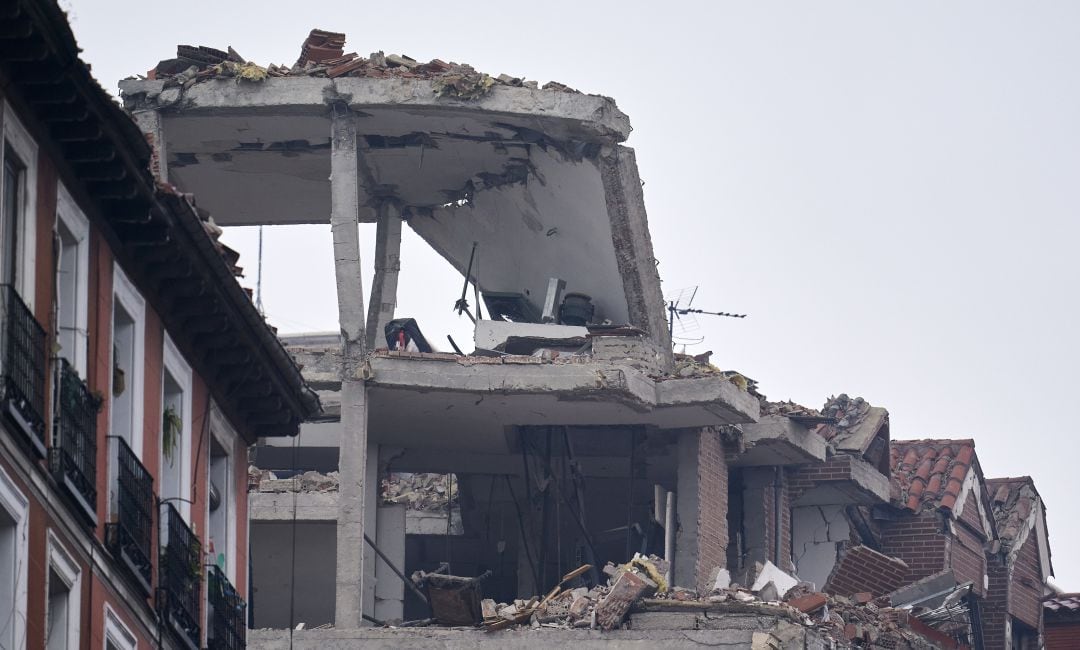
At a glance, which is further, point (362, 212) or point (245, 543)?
point (362, 212)

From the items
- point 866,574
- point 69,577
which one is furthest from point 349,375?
point 69,577

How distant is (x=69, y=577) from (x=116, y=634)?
1463 mm

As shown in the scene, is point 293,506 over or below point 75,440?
below

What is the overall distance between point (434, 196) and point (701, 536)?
7038 millimetres

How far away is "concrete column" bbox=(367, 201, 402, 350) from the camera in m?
37.1

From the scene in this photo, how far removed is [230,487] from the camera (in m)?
22.2

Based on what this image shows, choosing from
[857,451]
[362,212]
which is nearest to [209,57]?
[362,212]

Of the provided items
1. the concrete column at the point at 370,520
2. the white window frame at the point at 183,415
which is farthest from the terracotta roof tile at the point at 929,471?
the white window frame at the point at 183,415

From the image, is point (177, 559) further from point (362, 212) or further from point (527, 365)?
point (362, 212)

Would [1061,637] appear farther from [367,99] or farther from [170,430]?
[170,430]

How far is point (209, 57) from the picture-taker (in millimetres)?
35000

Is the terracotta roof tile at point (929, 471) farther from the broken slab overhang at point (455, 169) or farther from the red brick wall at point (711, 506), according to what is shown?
the broken slab overhang at point (455, 169)

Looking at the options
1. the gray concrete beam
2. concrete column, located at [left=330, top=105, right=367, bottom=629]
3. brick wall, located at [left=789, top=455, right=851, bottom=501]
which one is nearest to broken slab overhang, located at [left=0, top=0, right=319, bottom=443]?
concrete column, located at [left=330, top=105, right=367, bottom=629]

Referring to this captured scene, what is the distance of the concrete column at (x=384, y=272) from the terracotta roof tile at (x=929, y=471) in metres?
10.1
